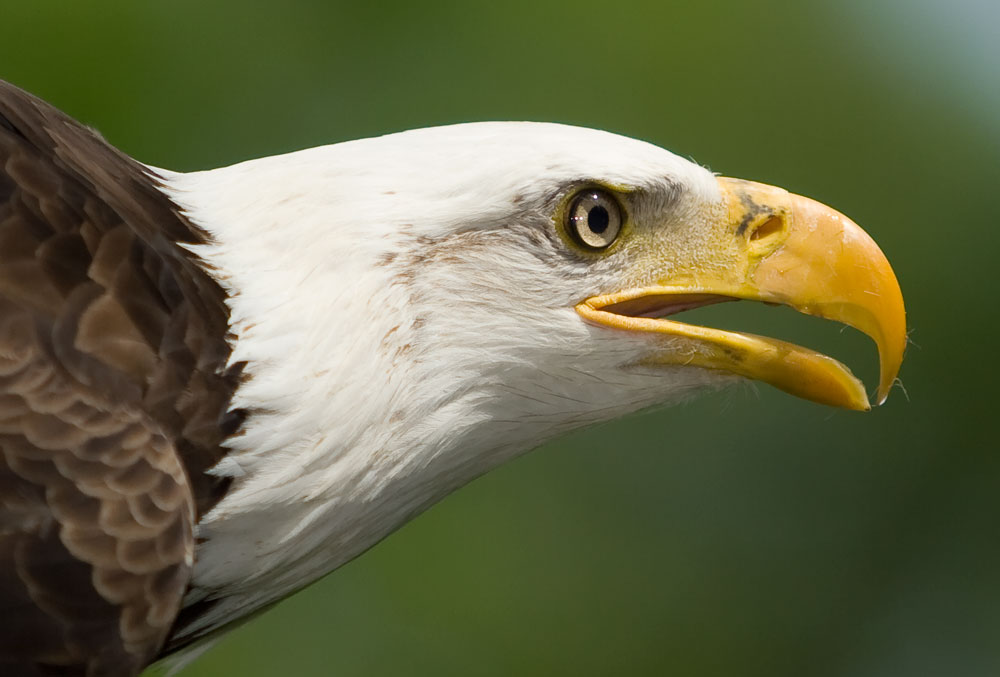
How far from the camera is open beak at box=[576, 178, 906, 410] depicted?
1.73 m

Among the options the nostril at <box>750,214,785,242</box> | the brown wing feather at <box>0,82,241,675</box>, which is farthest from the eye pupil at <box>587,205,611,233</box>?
the brown wing feather at <box>0,82,241,675</box>

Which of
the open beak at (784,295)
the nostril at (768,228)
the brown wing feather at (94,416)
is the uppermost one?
the nostril at (768,228)

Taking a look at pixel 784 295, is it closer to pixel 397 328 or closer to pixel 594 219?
pixel 594 219

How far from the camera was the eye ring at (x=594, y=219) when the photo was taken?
5.57 feet

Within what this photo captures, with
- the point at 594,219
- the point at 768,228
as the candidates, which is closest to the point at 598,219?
the point at 594,219

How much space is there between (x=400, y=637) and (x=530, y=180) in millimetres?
3793

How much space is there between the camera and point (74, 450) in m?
1.38

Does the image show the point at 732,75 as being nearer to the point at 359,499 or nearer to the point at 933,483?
the point at 933,483

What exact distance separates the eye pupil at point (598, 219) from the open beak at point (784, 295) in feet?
0.32

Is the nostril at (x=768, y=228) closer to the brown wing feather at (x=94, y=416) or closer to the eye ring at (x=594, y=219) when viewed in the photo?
the eye ring at (x=594, y=219)

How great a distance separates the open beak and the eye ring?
3.2 inches

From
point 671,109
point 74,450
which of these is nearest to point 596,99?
point 671,109

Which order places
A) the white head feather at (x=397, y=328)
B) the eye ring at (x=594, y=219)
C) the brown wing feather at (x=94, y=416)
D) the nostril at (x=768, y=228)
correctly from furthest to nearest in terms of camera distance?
the nostril at (x=768, y=228)
the eye ring at (x=594, y=219)
the white head feather at (x=397, y=328)
the brown wing feather at (x=94, y=416)

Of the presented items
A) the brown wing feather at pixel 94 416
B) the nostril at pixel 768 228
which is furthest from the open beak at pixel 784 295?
the brown wing feather at pixel 94 416
